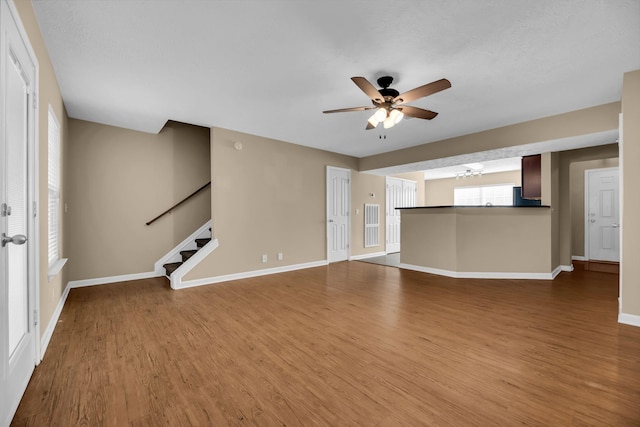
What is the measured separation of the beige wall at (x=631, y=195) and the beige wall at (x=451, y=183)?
696cm

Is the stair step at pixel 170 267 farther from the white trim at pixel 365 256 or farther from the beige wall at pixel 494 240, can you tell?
the beige wall at pixel 494 240

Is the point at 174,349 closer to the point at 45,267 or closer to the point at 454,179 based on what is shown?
the point at 45,267

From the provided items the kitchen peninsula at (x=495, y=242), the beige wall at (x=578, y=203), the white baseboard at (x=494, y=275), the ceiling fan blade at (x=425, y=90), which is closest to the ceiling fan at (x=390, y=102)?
the ceiling fan blade at (x=425, y=90)

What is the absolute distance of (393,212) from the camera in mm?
7855

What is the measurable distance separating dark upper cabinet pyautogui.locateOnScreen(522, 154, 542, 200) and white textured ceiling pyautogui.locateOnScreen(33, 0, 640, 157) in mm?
1769

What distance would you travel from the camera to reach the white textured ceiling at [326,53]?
1.99 m

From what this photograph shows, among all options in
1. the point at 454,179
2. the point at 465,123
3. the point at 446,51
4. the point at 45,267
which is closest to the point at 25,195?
the point at 45,267

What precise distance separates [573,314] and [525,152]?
2703 mm

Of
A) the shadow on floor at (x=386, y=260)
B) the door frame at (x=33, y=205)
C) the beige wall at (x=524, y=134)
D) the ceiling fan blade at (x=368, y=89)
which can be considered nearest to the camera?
the door frame at (x=33, y=205)

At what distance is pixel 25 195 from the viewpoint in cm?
189

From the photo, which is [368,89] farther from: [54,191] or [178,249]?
[178,249]

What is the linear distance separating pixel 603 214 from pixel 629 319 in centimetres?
444

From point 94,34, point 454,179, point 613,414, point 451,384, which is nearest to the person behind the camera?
point 613,414

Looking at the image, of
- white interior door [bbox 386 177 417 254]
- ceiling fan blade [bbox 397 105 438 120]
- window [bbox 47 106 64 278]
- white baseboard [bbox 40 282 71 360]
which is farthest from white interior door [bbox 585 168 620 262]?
window [bbox 47 106 64 278]
